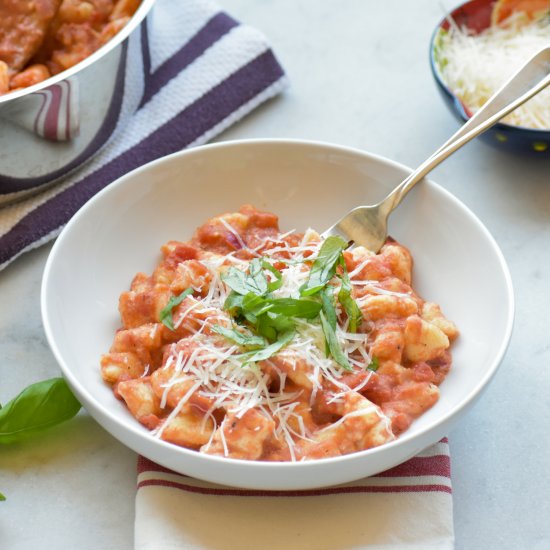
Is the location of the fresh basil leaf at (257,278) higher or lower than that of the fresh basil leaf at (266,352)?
higher

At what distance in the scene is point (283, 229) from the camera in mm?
2729

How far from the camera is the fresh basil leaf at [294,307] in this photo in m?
2.16

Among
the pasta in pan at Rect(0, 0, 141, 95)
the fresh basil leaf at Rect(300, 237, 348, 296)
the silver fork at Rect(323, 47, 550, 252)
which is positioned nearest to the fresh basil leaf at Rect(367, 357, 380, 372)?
the fresh basil leaf at Rect(300, 237, 348, 296)

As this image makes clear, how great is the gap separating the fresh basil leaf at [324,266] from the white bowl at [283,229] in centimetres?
33

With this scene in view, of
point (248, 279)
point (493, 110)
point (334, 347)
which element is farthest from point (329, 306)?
point (493, 110)

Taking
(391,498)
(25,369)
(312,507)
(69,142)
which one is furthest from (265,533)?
(69,142)

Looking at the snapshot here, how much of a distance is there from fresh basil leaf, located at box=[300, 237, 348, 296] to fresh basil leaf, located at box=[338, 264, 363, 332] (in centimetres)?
5

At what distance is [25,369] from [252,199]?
0.84 metres

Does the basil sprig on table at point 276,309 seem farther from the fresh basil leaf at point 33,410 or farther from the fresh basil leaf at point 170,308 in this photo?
the fresh basil leaf at point 33,410

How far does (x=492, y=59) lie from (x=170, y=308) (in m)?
1.63

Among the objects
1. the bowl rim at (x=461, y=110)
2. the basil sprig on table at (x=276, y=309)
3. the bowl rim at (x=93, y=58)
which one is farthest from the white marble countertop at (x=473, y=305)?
the bowl rim at (x=93, y=58)

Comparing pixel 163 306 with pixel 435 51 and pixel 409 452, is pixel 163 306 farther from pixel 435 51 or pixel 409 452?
pixel 435 51

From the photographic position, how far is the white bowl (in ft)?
6.36

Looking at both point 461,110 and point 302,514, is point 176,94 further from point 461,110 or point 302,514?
point 302,514
